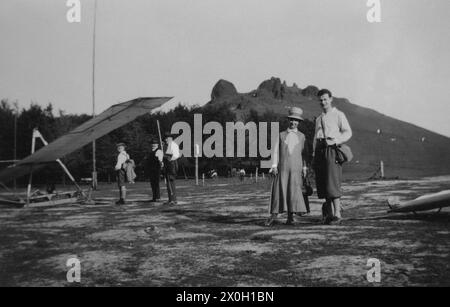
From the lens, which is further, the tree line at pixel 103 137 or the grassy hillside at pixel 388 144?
the grassy hillside at pixel 388 144

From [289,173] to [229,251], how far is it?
2.32 meters

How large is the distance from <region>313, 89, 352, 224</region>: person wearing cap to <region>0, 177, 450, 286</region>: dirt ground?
40 centimetres

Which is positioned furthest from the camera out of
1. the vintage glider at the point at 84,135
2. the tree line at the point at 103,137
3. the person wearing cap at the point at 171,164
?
the tree line at the point at 103,137

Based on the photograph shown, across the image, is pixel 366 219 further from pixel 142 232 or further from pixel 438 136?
pixel 438 136

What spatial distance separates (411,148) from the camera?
79312mm

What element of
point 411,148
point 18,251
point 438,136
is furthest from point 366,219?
point 438,136

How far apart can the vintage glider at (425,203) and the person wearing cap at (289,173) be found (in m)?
1.76

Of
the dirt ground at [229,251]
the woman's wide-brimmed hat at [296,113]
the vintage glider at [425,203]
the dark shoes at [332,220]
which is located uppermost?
the woman's wide-brimmed hat at [296,113]

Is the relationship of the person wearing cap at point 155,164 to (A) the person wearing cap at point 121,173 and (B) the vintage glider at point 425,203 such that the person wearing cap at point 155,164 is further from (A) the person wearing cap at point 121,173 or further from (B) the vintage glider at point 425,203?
(B) the vintage glider at point 425,203

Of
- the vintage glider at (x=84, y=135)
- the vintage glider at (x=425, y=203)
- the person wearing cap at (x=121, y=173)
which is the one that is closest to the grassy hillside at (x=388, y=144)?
the person wearing cap at (x=121, y=173)

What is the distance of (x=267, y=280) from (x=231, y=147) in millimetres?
39487

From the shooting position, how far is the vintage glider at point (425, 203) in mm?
6680

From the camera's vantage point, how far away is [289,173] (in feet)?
22.4

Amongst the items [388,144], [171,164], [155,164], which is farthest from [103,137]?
[388,144]
